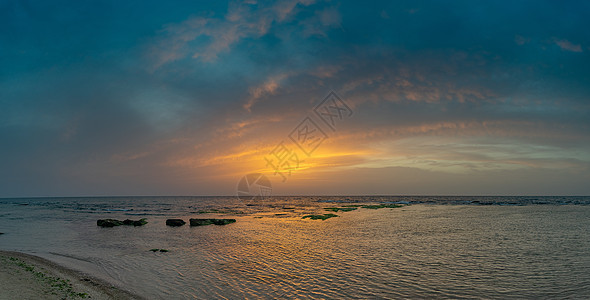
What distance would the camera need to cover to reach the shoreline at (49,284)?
12.3 metres

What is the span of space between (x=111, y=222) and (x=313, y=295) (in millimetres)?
40548

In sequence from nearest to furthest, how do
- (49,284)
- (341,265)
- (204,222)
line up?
(49,284)
(341,265)
(204,222)

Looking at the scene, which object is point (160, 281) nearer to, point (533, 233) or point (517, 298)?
point (517, 298)

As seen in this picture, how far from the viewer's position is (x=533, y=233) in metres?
29.2

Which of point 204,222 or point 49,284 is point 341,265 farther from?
point 204,222

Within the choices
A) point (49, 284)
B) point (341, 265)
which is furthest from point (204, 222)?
point (341, 265)

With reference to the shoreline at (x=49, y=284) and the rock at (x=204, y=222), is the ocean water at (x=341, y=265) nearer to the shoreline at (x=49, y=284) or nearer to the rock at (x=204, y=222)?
the shoreline at (x=49, y=284)

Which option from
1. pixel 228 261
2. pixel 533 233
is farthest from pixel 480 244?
pixel 228 261

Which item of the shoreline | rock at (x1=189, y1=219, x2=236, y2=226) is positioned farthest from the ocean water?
rock at (x1=189, y1=219, x2=236, y2=226)

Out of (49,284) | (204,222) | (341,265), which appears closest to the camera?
(49,284)

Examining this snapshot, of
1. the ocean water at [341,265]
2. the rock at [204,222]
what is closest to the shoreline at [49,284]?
the ocean water at [341,265]

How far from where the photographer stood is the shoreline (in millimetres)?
12297

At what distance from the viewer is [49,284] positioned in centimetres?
1382

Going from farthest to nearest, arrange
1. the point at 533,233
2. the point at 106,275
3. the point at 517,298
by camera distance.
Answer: the point at 533,233 < the point at 106,275 < the point at 517,298
